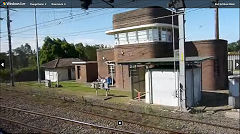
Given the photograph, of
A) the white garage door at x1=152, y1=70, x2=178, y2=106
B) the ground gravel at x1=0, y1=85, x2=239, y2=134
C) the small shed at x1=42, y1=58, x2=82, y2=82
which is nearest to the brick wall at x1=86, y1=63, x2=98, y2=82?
the small shed at x1=42, y1=58, x2=82, y2=82

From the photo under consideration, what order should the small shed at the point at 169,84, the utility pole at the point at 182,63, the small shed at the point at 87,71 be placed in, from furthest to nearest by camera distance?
the small shed at the point at 87,71, the small shed at the point at 169,84, the utility pole at the point at 182,63

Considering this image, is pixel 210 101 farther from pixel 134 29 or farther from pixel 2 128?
pixel 2 128

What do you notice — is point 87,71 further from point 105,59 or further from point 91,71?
point 105,59

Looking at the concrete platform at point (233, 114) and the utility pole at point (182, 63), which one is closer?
the concrete platform at point (233, 114)

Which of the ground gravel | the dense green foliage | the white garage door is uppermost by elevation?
the dense green foliage

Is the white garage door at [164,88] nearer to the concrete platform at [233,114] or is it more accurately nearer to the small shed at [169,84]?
the small shed at [169,84]

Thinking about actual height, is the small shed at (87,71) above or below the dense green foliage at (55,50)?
below

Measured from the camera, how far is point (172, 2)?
435 inches

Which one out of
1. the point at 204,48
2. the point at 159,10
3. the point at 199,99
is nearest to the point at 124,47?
the point at 159,10

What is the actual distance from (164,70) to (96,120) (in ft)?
19.5

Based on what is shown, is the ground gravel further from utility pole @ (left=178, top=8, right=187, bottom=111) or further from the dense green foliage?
the dense green foliage

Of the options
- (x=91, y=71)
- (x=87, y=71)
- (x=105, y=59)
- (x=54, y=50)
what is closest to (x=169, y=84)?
(x=105, y=59)

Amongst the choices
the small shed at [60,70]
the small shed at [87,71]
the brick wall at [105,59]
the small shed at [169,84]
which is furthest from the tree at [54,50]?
the small shed at [169,84]

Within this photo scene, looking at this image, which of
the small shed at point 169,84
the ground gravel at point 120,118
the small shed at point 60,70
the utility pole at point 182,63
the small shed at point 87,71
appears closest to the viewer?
the ground gravel at point 120,118
